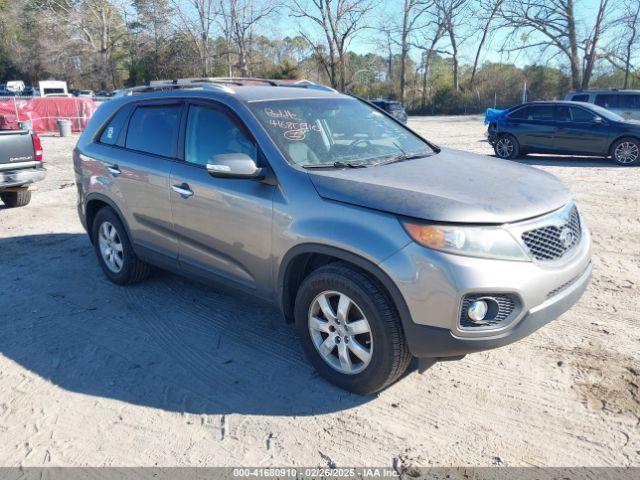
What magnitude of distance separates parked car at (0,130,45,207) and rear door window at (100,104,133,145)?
397 centimetres

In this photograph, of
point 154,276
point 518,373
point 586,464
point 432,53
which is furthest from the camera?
point 432,53

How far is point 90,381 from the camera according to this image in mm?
3537

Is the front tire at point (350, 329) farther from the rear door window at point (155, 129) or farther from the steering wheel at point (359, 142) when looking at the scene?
the rear door window at point (155, 129)

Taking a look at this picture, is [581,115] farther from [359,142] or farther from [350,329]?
[350,329]

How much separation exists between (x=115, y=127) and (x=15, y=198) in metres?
4.94

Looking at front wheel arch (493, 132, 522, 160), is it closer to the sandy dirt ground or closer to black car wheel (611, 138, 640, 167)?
black car wheel (611, 138, 640, 167)

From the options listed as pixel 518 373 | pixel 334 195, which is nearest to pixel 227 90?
pixel 334 195

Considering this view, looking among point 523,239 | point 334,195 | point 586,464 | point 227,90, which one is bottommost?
point 586,464

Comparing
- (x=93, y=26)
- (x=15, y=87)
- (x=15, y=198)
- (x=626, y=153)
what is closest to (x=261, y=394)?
(x=15, y=198)

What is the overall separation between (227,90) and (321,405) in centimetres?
237

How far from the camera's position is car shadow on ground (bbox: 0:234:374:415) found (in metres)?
3.32

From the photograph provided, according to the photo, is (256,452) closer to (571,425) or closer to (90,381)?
(90,381)

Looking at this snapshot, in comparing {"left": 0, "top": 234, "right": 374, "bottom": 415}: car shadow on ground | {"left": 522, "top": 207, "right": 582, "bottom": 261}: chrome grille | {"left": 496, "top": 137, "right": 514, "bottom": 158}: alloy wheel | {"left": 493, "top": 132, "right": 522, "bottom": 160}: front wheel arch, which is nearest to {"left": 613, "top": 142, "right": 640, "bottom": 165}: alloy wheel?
{"left": 493, "top": 132, "right": 522, "bottom": 160}: front wheel arch

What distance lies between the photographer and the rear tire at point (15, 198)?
8750 mm
